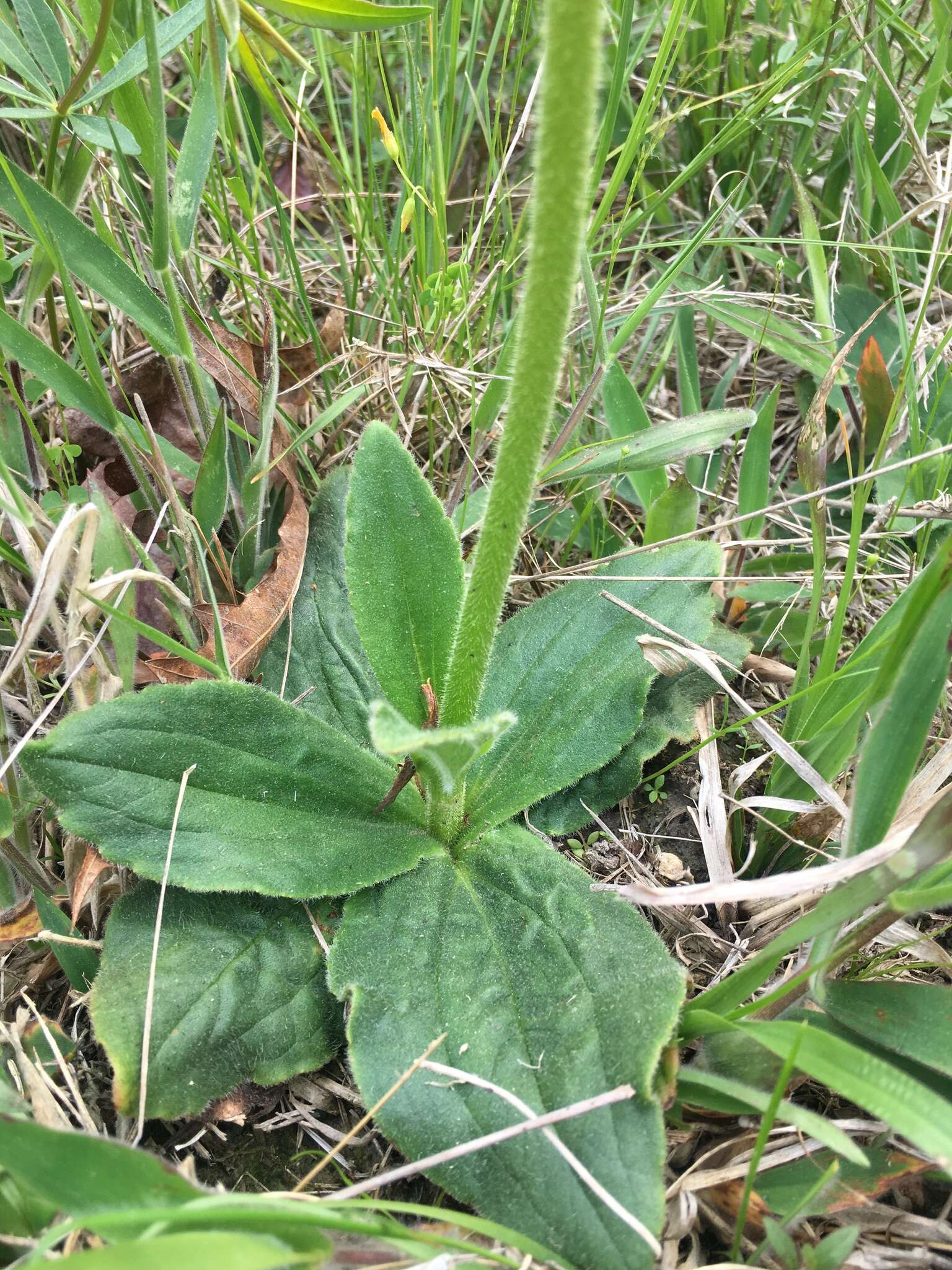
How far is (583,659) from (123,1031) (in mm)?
1099

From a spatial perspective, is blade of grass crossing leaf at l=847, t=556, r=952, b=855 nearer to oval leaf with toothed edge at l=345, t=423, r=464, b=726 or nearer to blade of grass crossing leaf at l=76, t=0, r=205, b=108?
oval leaf with toothed edge at l=345, t=423, r=464, b=726

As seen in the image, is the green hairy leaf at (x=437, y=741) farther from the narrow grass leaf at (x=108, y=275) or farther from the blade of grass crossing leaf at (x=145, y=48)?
the blade of grass crossing leaf at (x=145, y=48)

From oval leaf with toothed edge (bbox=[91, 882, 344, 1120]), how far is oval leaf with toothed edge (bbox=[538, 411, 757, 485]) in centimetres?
111

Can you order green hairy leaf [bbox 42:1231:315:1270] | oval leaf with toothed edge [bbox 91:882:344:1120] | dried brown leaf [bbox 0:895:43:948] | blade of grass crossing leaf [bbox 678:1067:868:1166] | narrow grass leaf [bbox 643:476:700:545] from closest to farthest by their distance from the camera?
1. green hairy leaf [bbox 42:1231:315:1270]
2. blade of grass crossing leaf [bbox 678:1067:868:1166]
3. oval leaf with toothed edge [bbox 91:882:344:1120]
4. dried brown leaf [bbox 0:895:43:948]
5. narrow grass leaf [bbox 643:476:700:545]

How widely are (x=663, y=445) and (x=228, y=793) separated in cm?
119

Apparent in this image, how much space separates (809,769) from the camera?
175 cm

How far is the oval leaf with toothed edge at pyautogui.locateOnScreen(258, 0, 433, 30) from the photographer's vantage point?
1.58m

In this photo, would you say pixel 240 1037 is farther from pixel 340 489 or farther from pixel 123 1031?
pixel 340 489

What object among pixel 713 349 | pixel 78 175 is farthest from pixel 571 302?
pixel 713 349

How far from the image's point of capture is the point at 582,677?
203cm

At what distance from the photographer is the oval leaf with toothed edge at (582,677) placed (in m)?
1.92

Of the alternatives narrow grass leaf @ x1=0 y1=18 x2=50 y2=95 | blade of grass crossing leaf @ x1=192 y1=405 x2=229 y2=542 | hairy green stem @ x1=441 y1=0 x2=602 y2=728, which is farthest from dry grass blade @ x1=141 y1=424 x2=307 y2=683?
narrow grass leaf @ x1=0 y1=18 x2=50 y2=95

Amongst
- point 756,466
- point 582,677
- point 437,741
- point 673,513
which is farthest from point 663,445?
point 437,741

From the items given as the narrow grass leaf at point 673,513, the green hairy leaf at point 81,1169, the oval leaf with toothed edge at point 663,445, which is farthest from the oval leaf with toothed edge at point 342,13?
the green hairy leaf at point 81,1169
